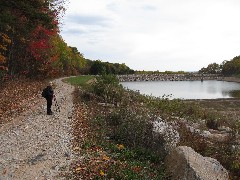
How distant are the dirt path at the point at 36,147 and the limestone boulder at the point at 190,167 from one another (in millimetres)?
3372

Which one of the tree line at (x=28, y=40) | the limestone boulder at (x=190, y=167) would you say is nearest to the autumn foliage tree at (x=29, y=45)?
the tree line at (x=28, y=40)

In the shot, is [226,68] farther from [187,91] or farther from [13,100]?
[13,100]

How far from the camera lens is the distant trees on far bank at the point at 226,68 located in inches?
5387

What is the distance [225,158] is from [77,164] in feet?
17.2

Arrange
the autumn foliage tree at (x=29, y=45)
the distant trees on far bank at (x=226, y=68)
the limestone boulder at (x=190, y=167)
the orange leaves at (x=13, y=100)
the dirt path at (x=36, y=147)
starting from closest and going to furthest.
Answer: the limestone boulder at (x=190, y=167), the dirt path at (x=36, y=147), the orange leaves at (x=13, y=100), the autumn foliage tree at (x=29, y=45), the distant trees on far bank at (x=226, y=68)

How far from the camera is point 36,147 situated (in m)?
13.4

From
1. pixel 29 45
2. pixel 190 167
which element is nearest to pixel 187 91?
pixel 29 45

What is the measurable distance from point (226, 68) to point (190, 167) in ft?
465

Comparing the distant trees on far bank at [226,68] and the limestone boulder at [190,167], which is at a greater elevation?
the distant trees on far bank at [226,68]

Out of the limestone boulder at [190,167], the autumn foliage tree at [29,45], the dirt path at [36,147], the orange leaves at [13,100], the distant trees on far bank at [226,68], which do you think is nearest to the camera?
the limestone boulder at [190,167]

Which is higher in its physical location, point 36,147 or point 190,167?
point 190,167

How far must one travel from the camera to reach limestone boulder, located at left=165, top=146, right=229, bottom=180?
9.74 meters

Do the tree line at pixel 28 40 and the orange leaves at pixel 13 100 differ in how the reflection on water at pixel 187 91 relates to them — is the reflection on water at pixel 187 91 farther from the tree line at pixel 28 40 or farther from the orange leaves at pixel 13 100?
the orange leaves at pixel 13 100

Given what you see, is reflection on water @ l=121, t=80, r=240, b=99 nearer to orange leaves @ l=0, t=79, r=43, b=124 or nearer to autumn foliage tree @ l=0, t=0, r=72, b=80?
autumn foliage tree @ l=0, t=0, r=72, b=80
